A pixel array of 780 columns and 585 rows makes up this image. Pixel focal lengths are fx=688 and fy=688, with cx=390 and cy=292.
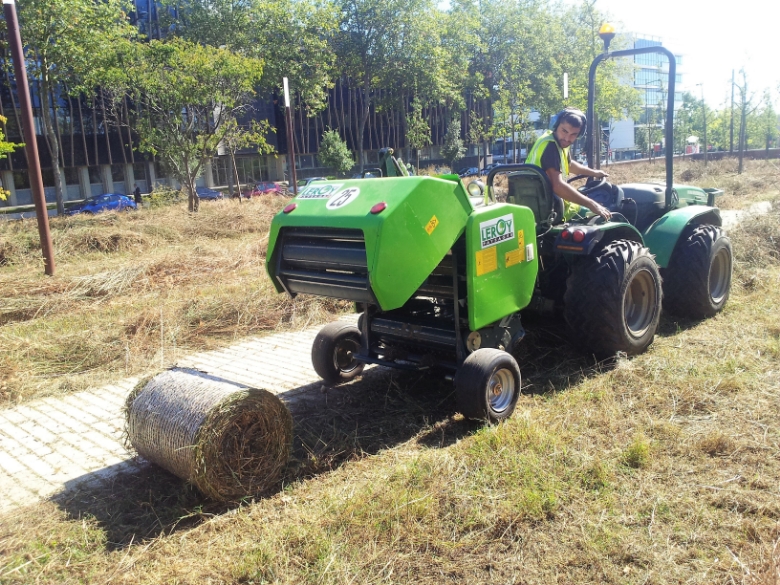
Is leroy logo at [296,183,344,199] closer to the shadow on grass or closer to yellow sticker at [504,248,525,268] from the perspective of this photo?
yellow sticker at [504,248,525,268]

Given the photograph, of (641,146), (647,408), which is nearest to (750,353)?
(647,408)

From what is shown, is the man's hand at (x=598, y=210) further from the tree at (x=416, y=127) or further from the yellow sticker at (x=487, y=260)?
the tree at (x=416, y=127)

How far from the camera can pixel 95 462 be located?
4.38 metres

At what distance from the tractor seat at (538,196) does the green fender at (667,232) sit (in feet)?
4.38

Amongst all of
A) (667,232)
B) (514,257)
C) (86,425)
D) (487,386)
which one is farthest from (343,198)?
(667,232)

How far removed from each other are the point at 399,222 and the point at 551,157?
1.96 meters

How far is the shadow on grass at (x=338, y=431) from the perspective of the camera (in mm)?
3611

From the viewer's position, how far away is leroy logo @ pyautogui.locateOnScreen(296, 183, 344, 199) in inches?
179

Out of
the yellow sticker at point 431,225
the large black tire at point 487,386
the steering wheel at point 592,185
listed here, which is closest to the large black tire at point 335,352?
the large black tire at point 487,386

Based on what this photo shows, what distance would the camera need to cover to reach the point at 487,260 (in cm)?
455

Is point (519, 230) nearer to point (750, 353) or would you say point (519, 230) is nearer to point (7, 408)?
point (750, 353)

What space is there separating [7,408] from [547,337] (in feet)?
14.7

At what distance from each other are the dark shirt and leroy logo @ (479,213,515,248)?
2.90ft

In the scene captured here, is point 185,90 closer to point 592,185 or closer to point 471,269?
point 592,185
